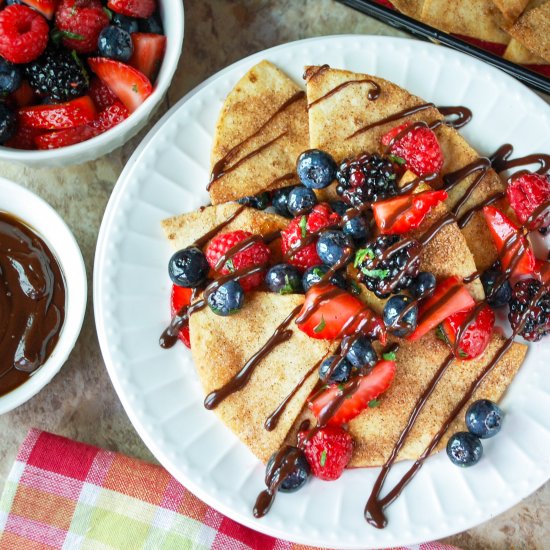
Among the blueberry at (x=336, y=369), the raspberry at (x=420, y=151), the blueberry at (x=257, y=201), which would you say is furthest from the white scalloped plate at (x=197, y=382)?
the blueberry at (x=336, y=369)

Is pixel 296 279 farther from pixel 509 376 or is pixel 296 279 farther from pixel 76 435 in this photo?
pixel 76 435

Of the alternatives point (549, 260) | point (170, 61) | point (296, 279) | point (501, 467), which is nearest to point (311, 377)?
point (296, 279)

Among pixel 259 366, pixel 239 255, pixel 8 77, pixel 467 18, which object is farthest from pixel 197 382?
pixel 467 18

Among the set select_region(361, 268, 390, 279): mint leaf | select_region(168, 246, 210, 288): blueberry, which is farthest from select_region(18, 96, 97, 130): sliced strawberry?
select_region(361, 268, 390, 279): mint leaf

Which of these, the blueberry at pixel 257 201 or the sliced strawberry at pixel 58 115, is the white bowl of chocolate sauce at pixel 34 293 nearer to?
the sliced strawberry at pixel 58 115

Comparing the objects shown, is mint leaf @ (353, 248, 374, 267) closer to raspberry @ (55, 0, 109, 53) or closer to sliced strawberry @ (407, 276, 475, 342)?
sliced strawberry @ (407, 276, 475, 342)
